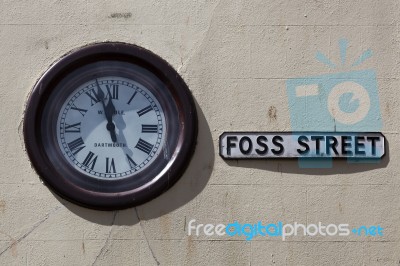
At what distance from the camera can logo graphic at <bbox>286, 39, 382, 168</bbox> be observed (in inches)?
226

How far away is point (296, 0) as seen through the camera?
19.0ft

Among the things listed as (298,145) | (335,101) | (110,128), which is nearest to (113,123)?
(110,128)

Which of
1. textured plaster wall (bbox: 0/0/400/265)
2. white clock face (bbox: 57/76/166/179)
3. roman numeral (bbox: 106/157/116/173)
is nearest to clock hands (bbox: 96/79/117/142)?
white clock face (bbox: 57/76/166/179)

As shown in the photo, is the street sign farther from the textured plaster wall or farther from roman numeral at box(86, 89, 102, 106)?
roman numeral at box(86, 89, 102, 106)

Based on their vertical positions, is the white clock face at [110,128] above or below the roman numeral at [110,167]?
above

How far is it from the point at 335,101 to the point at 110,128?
136 cm

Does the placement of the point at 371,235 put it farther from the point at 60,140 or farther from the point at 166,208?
the point at 60,140

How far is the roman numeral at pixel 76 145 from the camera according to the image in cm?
567

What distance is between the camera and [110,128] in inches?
224

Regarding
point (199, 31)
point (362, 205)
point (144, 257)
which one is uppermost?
point (199, 31)

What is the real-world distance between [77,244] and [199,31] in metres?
1.47

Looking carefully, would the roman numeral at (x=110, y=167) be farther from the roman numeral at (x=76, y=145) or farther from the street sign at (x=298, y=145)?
the street sign at (x=298, y=145)

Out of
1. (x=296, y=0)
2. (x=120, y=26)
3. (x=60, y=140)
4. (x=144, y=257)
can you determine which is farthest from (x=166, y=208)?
(x=296, y=0)
